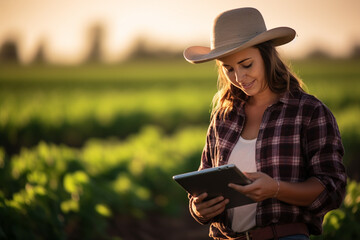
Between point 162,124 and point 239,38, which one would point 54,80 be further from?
point 239,38

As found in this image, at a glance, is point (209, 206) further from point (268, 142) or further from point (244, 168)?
point (268, 142)

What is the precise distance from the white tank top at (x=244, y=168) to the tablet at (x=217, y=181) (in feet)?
0.32

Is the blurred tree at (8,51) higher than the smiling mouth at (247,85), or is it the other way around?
A: the smiling mouth at (247,85)

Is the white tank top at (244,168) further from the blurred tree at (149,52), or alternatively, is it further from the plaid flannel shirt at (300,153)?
the blurred tree at (149,52)

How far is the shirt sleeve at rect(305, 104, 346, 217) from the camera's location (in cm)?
234

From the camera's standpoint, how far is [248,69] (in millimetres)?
2510

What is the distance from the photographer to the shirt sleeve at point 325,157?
2.34 metres

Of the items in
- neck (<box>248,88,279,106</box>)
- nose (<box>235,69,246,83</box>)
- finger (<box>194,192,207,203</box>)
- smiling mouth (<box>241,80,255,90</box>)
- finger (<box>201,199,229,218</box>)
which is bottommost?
finger (<box>201,199,229,218</box>)

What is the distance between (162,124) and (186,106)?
42.0 inches

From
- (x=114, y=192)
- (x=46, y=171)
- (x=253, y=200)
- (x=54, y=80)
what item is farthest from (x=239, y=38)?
(x=54, y=80)

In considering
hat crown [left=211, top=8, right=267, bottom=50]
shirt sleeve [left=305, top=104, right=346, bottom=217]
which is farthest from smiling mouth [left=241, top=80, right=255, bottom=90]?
shirt sleeve [left=305, top=104, right=346, bottom=217]

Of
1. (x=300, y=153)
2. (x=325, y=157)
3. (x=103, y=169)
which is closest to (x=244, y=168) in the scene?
(x=300, y=153)

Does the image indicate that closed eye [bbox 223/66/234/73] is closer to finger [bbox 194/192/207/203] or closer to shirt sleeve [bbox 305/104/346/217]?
shirt sleeve [bbox 305/104/346/217]

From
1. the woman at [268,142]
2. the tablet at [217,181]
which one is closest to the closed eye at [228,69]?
the woman at [268,142]
